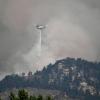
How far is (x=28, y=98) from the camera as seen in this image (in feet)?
490

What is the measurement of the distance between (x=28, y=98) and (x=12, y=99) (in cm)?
734

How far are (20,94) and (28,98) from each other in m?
5.72

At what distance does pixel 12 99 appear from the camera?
146 meters

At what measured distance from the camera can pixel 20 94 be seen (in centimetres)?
14500

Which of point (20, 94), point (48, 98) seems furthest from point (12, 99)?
point (48, 98)

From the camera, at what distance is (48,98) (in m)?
150

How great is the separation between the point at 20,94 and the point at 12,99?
418 cm

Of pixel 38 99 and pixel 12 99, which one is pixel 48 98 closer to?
pixel 38 99

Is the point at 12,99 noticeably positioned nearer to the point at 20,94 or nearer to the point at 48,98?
the point at 20,94

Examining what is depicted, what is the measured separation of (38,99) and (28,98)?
4.60 metres

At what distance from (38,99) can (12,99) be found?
11891 millimetres

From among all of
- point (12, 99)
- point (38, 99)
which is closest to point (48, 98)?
point (38, 99)

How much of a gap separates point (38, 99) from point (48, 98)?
14.5 feet
